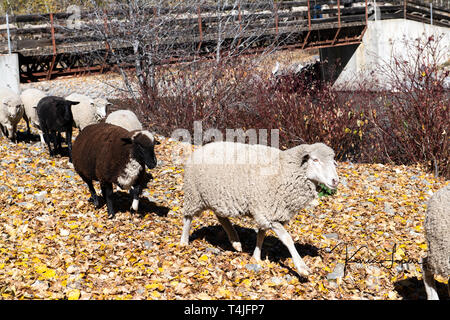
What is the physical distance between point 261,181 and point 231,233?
1.01 m

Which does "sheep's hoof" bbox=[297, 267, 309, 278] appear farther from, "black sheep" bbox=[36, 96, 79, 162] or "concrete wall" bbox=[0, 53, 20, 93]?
"concrete wall" bbox=[0, 53, 20, 93]

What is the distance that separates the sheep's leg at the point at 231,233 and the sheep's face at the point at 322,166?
134 centimetres

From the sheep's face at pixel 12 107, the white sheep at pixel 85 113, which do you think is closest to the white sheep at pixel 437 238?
the white sheep at pixel 85 113

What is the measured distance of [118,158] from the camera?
6.98 meters

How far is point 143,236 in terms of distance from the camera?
656 centimetres

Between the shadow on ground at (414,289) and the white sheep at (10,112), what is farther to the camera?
the white sheep at (10,112)

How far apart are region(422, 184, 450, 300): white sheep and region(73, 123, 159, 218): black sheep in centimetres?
367

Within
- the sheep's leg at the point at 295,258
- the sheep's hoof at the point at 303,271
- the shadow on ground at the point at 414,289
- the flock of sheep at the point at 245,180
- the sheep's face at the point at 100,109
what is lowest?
the shadow on ground at the point at 414,289

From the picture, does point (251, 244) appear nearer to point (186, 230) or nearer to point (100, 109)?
point (186, 230)

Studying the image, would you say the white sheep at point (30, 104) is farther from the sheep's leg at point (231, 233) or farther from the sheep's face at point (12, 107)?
the sheep's leg at point (231, 233)

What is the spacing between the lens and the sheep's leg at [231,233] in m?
6.19

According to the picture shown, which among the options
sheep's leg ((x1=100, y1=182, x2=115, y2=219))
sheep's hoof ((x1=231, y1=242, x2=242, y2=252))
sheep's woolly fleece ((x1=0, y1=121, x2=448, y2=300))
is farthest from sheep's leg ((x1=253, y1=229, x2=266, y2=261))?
sheep's leg ((x1=100, y1=182, x2=115, y2=219))

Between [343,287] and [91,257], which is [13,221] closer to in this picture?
[91,257]
